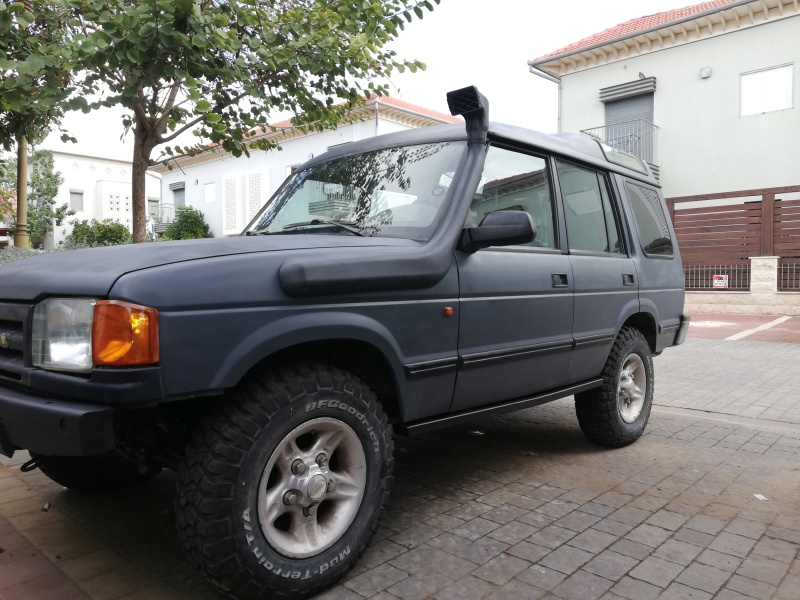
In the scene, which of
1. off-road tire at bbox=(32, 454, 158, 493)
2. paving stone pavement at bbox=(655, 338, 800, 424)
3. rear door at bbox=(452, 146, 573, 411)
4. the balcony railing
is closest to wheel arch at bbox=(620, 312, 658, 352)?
rear door at bbox=(452, 146, 573, 411)

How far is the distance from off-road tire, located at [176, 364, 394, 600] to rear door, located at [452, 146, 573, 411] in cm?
81

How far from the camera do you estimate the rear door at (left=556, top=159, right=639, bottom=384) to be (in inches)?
148

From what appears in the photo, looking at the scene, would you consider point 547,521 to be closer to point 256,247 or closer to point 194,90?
point 256,247

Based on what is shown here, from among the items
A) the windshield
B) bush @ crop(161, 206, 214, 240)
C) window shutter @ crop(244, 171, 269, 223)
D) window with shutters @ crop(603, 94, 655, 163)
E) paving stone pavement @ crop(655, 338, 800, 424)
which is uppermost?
window with shutters @ crop(603, 94, 655, 163)

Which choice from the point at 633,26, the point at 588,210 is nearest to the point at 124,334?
the point at 588,210

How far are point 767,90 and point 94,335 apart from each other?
20.4 meters

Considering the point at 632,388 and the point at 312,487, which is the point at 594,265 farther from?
the point at 312,487

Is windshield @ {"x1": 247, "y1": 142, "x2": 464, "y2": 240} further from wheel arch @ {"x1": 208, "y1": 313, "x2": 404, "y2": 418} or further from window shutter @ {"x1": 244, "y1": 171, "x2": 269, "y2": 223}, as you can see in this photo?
window shutter @ {"x1": 244, "y1": 171, "x2": 269, "y2": 223}

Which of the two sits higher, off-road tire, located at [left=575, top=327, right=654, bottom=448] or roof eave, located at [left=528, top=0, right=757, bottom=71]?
roof eave, located at [left=528, top=0, right=757, bottom=71]

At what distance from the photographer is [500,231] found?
2762 mm

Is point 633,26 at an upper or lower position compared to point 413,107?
upper

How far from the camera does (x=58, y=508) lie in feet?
10.8

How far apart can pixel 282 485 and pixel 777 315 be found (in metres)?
16.3

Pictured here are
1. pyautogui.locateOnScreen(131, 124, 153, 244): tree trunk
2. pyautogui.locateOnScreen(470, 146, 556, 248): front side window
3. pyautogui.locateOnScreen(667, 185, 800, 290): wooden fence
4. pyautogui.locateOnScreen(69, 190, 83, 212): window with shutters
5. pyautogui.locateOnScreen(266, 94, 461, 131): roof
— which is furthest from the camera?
pyautogui.locateOnScreen(69, 190, 83, 212): window with shutters
